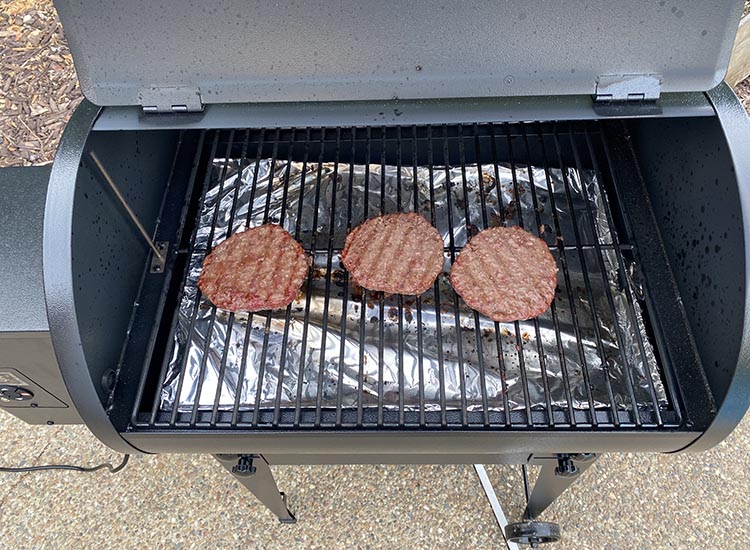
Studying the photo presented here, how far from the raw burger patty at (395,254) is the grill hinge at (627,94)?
2.44 ft

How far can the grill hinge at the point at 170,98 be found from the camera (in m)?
1.42

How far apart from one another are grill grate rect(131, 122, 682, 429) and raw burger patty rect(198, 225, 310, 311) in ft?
0.17

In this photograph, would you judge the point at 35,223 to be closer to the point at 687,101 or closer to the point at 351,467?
the point at 351,467

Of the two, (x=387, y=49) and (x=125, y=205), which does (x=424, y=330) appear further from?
(x=125, y=205)

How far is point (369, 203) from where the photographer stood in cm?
225

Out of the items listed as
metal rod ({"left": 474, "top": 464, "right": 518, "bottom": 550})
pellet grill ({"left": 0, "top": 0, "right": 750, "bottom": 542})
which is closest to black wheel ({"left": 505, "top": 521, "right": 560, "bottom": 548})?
pellet grill ({"left": 0, "top": 0, "right": 750, "bottom": 542})

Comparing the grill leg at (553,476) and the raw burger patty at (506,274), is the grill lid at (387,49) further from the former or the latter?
the grill leg at (553,476)

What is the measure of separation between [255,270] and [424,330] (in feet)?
1.97

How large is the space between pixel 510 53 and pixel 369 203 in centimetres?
98

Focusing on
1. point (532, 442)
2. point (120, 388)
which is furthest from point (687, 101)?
point (120, 388)

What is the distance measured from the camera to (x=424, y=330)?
1908 mm

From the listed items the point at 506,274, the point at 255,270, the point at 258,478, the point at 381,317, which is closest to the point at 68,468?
the point at 258,478

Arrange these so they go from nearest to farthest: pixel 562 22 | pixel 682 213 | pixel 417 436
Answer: pixel 562 22 → pixel 417 436 → pixel 682 213

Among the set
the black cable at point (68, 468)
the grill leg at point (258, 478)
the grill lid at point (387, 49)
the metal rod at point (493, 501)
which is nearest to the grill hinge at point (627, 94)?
the grill lid at point (387, 49)
